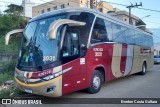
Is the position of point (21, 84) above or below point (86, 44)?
below

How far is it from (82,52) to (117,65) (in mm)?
3346

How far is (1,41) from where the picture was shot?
53.2 feet

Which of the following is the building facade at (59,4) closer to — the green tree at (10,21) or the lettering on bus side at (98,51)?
the green tree at (10,21)

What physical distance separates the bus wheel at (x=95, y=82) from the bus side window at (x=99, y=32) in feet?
4.22

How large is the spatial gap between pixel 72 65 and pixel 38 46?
1269 mm

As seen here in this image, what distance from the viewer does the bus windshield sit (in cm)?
712

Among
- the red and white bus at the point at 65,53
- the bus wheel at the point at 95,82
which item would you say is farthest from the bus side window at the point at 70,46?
the bus wheel at the point at 95,82

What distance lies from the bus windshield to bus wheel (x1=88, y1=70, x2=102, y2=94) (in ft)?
7.56

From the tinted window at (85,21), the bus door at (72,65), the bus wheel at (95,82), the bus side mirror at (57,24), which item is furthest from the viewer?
the bus wheel at (95,82)

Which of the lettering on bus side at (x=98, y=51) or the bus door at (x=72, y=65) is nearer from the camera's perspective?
the bus door at (x=72, y=65)

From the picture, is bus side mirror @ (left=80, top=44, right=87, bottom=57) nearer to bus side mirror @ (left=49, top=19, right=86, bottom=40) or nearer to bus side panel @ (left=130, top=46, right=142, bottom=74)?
bus side mirror @ (left=49, top=19, right=86, bottom=40)

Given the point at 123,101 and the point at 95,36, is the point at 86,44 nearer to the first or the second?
the point at 95,36

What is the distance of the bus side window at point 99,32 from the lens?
8.77 metres

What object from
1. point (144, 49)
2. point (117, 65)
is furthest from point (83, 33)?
point (144, 49)
